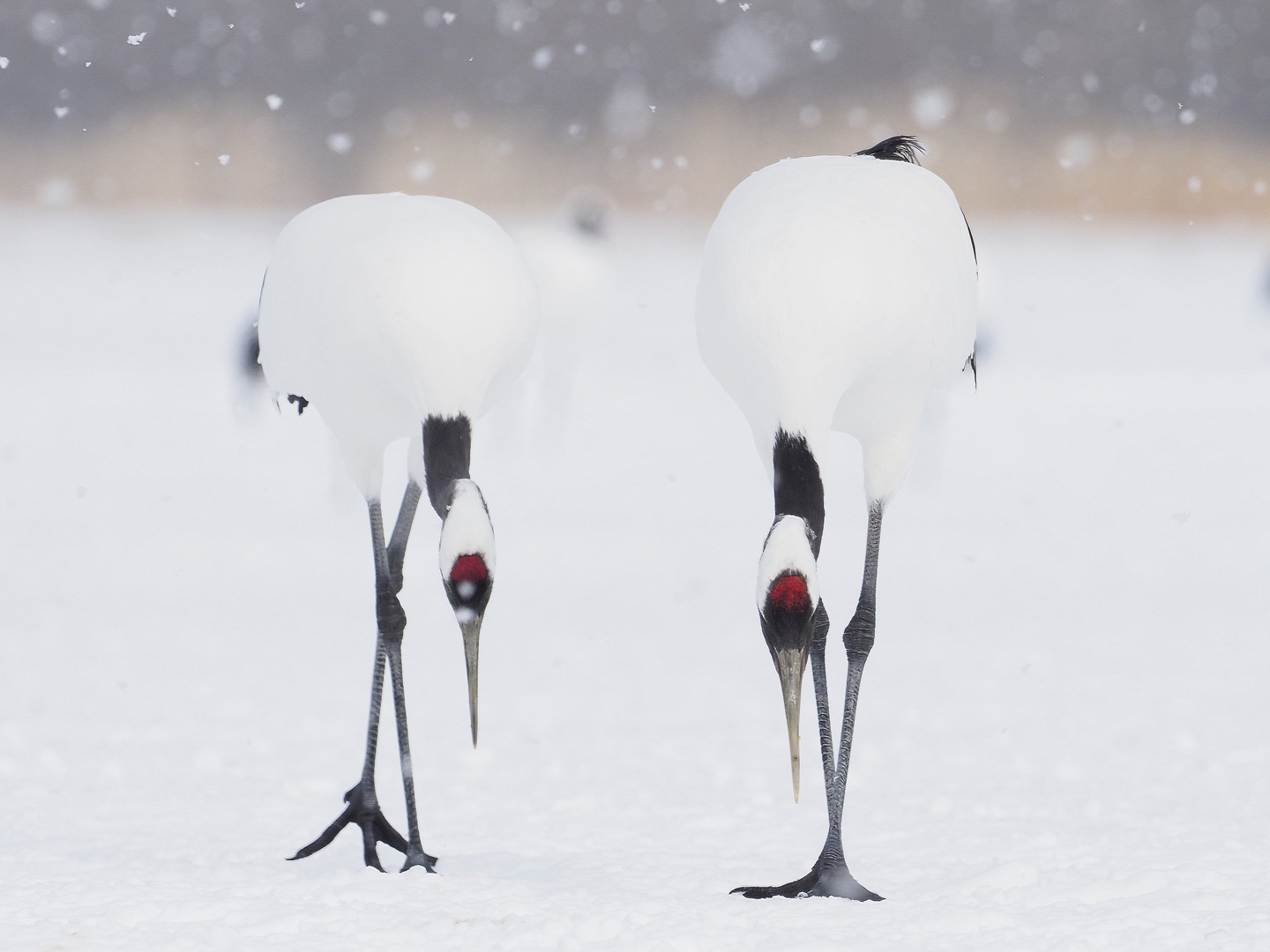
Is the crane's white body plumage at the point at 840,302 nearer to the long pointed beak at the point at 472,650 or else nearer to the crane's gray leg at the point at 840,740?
the crane's gray leg at the point at 840,740

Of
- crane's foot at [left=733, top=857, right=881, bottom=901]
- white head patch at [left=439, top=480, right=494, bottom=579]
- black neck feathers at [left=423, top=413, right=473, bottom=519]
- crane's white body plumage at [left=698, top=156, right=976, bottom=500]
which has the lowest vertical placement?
crane's foot at [left=733, top=857, right=881, bottom=901]

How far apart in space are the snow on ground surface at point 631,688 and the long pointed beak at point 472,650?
14.7 inches

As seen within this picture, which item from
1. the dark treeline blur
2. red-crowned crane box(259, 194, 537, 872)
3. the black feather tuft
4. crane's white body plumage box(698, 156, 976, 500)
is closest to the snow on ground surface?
red-crowned crane box(259, 194, 537, 872)

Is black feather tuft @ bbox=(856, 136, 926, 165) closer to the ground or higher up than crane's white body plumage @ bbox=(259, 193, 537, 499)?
higher up

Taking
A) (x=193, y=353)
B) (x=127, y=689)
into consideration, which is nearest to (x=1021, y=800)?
(x=127, y=689)

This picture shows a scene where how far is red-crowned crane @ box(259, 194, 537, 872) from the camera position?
3.43 meters

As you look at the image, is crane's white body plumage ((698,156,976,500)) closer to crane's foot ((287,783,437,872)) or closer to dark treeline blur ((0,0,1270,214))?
crane's foot ((287,783,437,872))

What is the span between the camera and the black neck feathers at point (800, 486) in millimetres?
3150

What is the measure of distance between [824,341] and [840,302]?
0.27 feet

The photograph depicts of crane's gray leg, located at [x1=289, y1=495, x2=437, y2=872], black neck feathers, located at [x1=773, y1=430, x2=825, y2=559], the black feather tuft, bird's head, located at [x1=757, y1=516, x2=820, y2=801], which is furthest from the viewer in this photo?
the black feather tuft

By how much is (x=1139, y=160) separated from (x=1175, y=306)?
5.02 m

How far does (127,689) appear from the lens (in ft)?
17.2

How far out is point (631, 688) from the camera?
5289 mm

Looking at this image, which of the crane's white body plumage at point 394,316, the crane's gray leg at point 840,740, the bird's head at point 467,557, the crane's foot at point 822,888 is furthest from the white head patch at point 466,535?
the crane's foot at point 822,888
